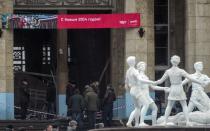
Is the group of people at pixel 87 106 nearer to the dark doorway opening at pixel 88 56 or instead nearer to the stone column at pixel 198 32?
the stone column at pixel 198 32

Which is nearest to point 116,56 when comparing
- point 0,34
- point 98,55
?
point 98,55

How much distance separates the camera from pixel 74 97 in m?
42.0

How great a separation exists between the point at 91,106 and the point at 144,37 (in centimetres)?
584

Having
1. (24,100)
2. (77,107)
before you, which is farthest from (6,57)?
(77,107)

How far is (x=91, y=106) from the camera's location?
41.8 meters

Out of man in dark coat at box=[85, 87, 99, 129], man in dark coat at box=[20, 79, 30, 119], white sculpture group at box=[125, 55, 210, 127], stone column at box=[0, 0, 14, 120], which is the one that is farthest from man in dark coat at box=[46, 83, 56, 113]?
white sculpture group at box=[125, 55, 210, 127]

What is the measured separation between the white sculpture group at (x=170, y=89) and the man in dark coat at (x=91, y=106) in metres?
7.13

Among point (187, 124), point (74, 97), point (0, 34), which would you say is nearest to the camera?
point (187, 124)

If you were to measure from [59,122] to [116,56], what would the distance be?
7361mm

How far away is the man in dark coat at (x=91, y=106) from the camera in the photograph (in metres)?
41.8

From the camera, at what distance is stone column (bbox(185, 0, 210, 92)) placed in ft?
152

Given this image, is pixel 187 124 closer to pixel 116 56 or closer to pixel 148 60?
pixel 148 60

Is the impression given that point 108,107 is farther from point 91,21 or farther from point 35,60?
point 35,60

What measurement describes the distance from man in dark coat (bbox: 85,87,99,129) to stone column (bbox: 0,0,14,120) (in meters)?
4.92
